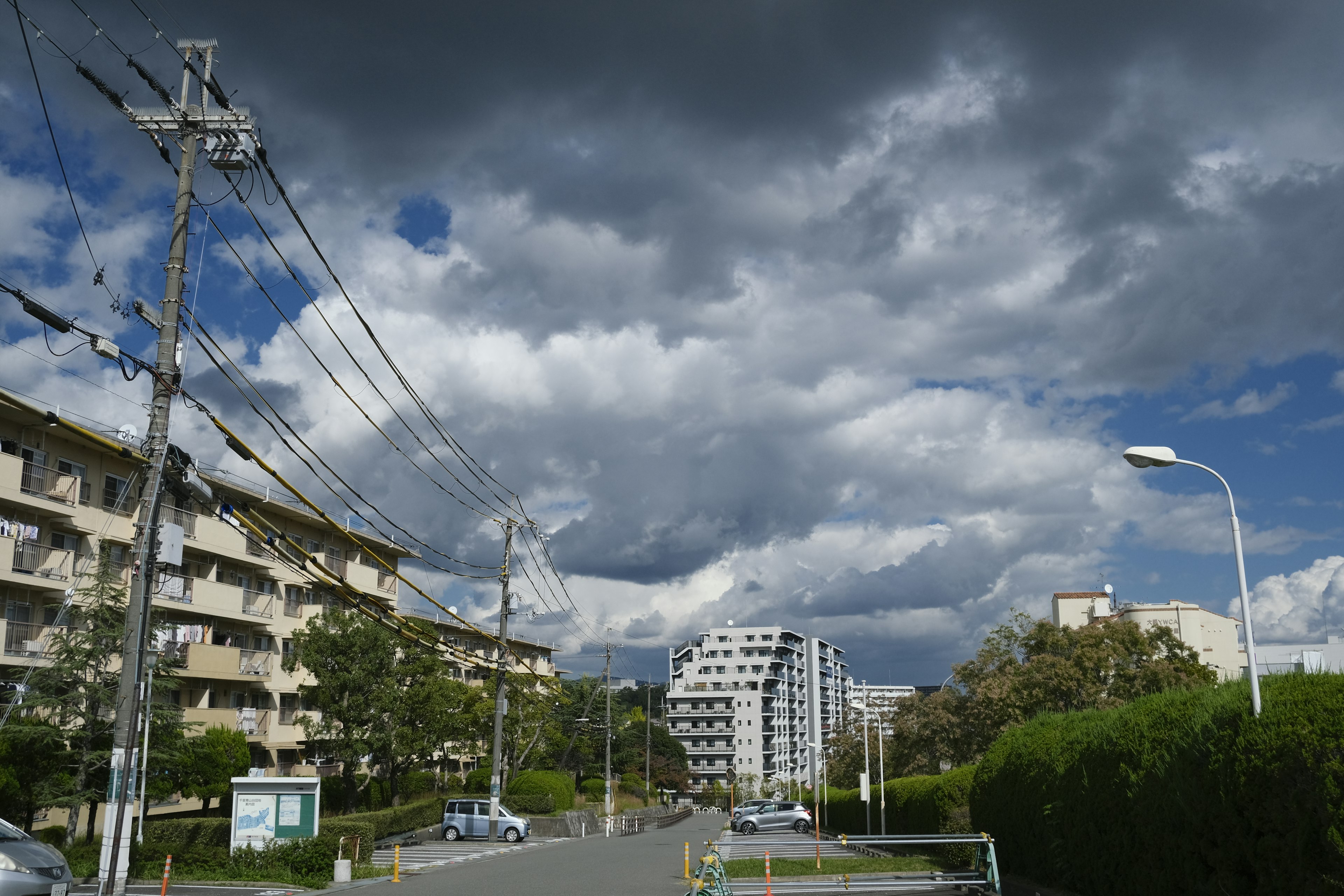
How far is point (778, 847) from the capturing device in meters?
37.4

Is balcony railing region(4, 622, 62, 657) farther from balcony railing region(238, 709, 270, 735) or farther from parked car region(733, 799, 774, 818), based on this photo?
parked car region(733, 799, 774, 818)

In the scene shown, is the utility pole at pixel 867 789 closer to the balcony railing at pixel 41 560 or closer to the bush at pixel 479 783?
the bush at pixel 479 783

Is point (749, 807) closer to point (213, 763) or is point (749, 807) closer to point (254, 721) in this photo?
point (254, 721)

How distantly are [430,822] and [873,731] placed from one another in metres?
36.0

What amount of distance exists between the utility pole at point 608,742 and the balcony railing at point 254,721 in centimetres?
1942

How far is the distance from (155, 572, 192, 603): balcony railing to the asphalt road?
1578 centimetres

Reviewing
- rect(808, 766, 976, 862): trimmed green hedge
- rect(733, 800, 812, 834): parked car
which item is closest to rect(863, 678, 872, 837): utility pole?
rect(808, 766, 976, 862): trimmed green hedge

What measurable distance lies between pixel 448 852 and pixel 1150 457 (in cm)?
3011

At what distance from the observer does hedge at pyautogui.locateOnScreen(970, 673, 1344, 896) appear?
9297 millimetres

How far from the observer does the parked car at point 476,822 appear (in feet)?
134

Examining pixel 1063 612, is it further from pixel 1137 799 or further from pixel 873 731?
pixel 1137 799

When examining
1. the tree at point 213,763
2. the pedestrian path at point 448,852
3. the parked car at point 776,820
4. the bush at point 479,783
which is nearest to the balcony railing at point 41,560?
the tree at point 213,763

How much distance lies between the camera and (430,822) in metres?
43.7

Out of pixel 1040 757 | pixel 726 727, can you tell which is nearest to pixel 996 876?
pixel 1040 757
